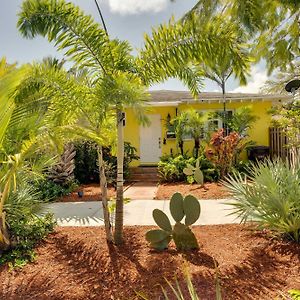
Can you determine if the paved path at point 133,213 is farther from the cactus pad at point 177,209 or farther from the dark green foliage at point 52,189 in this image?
the cactus pad at point 177,209

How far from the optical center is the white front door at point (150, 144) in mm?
16219

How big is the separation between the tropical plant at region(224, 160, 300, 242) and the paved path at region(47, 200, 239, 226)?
0.76 metres

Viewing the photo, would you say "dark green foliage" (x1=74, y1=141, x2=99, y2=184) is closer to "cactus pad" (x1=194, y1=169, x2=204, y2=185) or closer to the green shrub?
"cactus pad" (x1=194, y1=169, x2=204, y2=185)

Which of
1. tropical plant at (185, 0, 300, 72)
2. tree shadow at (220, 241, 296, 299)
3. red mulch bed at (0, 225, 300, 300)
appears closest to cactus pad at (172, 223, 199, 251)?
red mulch bed at (0, 225, 300, 300)

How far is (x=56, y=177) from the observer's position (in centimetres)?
1128

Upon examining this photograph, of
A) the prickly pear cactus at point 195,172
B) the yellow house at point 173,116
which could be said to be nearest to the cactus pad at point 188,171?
the prickly pear cactus at point 195,172

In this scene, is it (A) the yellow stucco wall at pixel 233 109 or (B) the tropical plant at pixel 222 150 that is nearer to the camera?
(B) the tropical plant at pixel 222 150

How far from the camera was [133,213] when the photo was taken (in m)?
7.94

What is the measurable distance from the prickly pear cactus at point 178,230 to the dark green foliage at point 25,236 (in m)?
2.09

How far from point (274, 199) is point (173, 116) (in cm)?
1119

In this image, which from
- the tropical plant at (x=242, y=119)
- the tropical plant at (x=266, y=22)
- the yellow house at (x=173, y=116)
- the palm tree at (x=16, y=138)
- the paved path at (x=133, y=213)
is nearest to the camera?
A: the palm tree at (x=16, y=138)

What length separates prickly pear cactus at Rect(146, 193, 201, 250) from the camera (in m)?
5.08

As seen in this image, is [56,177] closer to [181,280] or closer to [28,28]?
[28,28]

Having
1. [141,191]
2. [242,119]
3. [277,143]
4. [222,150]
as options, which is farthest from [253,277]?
[277,143]
